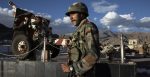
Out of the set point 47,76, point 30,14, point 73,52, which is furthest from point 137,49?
point 73,52

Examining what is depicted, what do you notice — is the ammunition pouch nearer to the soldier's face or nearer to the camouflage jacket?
the camouflage jacket

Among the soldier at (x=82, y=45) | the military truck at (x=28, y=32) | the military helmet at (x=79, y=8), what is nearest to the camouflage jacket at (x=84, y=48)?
the soldier at (x=82, y=45)

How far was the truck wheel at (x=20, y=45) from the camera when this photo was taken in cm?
1427

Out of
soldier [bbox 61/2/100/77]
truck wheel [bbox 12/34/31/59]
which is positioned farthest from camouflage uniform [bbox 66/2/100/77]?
truck wheel [bbox 12/34/31/59]

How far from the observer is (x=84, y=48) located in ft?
19.5

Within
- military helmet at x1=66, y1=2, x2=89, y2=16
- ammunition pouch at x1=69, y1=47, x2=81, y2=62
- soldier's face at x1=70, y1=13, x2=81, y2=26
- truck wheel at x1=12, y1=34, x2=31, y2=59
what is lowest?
ammunition pouch at x1=69, y1=47, x2=81, y2=62

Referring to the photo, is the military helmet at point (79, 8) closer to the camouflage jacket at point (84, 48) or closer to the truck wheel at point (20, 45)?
the camouflage jacket at point (84, 48)

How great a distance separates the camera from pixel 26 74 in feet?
41.4

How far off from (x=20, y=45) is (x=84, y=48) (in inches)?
347

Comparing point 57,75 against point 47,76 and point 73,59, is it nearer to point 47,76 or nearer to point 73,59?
point 47,76

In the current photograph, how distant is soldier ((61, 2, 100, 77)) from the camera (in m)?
5.75

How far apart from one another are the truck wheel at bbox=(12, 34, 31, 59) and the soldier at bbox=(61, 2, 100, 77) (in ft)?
26.7

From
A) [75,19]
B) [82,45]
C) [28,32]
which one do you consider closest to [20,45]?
[28,32]

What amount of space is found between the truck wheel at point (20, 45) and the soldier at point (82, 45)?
815cm
